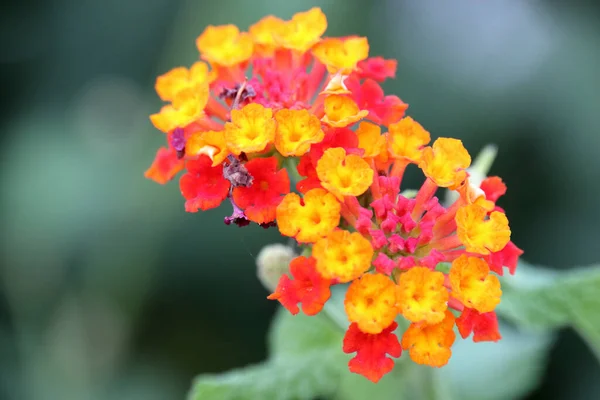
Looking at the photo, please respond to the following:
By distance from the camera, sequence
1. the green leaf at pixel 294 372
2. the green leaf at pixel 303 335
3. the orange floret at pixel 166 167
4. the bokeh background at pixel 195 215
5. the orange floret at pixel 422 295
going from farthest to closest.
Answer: the bokeh background at pixel 195 215 < the green leaf at pixel 303 335 < the green leaf at pixel 294 372 < the orange floret at pixel 166 167 < the orange floret at pixel 422 295

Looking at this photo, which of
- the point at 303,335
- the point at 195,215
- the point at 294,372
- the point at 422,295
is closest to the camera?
the point at 422,295

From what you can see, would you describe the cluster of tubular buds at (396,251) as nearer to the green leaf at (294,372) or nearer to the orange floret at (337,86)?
the orange floret at (337,86)

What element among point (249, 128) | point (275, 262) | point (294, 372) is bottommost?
point (294, 372)

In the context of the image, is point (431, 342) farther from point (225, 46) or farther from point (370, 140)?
point (225, 46)

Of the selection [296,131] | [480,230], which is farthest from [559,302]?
[296,131]

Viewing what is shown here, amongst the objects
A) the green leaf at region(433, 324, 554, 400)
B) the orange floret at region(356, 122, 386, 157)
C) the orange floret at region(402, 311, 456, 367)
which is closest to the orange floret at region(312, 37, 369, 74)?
the orange floret at region(356, 122, 386, 157)

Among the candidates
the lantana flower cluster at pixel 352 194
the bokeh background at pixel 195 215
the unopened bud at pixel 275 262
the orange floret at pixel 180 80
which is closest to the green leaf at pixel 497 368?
the bokeh background at pixel 195 215

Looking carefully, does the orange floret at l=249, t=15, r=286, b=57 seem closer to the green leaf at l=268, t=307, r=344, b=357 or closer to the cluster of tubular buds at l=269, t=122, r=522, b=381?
the cluster of tubular buds at l=269, t=122, r=522, b=381
